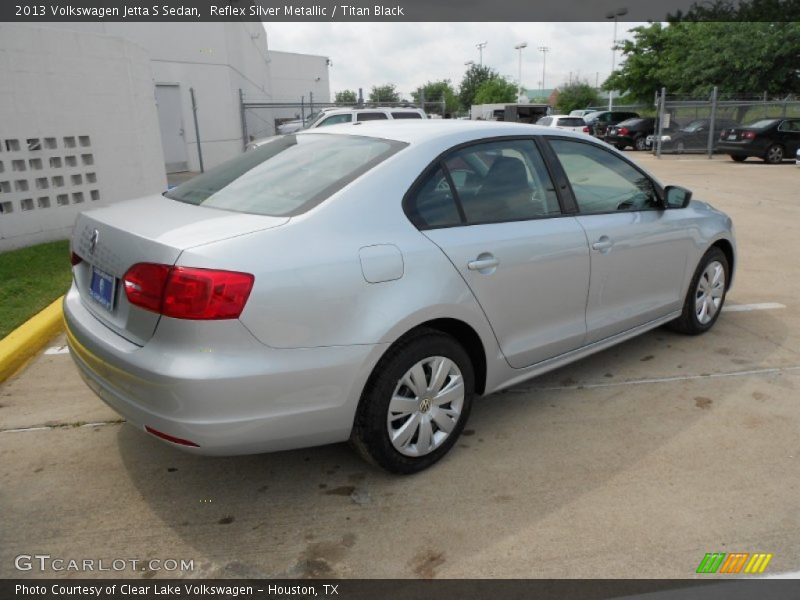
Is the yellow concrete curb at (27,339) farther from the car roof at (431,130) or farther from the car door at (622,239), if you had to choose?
the car door at (622,239)

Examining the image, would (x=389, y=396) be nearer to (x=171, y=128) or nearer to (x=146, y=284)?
(x=146, y=284)

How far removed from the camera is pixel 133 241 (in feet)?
8.43

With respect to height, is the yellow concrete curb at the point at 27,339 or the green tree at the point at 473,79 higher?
the green tree at the point at 473,79

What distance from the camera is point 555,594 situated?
7.65ft

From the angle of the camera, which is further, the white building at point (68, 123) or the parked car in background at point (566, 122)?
the parked car in background at point (566, 122)

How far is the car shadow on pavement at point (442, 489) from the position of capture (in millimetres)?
2535

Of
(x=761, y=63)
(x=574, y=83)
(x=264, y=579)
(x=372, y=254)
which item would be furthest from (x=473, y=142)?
(x=574, y=83)

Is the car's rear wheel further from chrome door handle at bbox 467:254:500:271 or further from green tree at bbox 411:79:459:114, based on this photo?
green tree at bbox 411:79:459:114

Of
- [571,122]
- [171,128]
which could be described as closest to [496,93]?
[571,122]

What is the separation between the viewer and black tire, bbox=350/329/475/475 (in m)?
2.75

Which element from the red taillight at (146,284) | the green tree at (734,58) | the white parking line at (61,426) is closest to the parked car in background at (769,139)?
the green tree at (734,58)

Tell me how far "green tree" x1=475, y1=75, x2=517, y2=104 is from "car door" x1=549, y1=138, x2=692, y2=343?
6810 centimetres

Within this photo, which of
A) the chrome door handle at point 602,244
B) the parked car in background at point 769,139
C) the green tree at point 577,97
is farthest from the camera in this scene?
the green tree at point 577,97

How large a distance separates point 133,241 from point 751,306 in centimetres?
520
